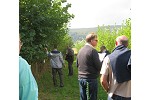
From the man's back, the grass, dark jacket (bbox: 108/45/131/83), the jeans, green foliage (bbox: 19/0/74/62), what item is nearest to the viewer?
dark jacket (bbox: 108/45/131/83)

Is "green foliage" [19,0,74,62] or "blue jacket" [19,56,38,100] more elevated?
"green foliage" [19,0,74,62]

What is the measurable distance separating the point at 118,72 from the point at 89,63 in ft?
4.87

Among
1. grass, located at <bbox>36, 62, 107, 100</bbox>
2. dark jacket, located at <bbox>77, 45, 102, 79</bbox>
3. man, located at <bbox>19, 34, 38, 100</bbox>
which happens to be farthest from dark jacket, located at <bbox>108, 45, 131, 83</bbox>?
grass, located at <bbox>36, 62, 107, 100</bbox>

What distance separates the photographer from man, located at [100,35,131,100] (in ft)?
13.9

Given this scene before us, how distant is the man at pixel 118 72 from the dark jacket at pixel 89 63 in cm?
112

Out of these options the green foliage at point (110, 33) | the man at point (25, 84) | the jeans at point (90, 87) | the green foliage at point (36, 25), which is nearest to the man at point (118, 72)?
the jeans at point (90, 87)

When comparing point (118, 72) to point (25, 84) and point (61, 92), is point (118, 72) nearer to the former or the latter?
point (25, 84)

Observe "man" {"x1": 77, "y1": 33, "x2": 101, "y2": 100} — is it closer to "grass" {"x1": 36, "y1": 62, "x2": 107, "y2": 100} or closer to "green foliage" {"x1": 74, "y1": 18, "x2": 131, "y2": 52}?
"grass" {"x1": 36, "y1": 62, "x2": 107, "y2": 100}

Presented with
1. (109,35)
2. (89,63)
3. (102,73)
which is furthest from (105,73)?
(109,35)

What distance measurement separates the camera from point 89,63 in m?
5.73

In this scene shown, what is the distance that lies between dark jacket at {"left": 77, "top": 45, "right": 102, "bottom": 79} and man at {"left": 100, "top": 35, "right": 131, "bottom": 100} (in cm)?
112
